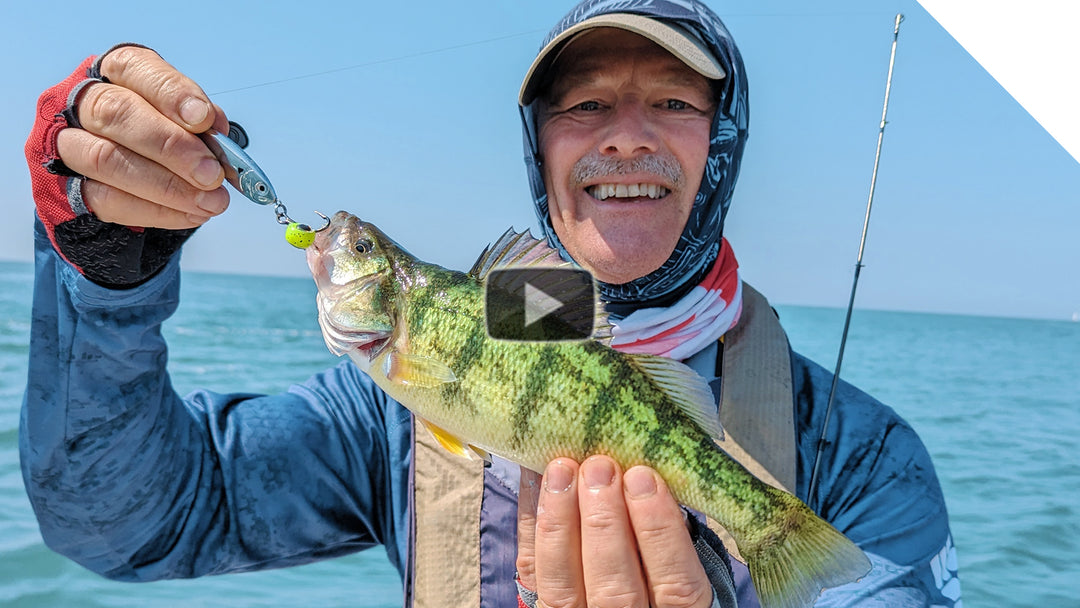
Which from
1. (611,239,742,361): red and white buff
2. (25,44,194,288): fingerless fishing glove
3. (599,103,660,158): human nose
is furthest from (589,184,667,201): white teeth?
(25,44,194,288): fingerless fishing glove

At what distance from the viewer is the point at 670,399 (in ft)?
5.64

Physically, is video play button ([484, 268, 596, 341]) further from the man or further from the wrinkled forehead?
the wrinkled forehead

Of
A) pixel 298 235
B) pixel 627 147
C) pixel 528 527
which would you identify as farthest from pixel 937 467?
pixel 298 235

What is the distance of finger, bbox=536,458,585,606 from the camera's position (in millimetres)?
1708

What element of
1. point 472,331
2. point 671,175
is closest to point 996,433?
point 671,175

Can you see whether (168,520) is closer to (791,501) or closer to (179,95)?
(179,95)

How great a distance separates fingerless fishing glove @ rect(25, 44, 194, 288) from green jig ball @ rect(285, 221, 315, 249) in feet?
1.01

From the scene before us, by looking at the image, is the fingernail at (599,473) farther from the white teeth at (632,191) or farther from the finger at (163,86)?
the white teeth at (632,191)

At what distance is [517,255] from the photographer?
1.85 meters

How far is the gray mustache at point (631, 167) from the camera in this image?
275cm

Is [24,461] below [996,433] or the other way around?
the other way around

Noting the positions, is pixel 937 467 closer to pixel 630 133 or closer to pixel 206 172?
pixel 630 133

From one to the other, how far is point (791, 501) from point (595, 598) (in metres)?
0.51

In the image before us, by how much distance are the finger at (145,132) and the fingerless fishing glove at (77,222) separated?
2.4 inches
